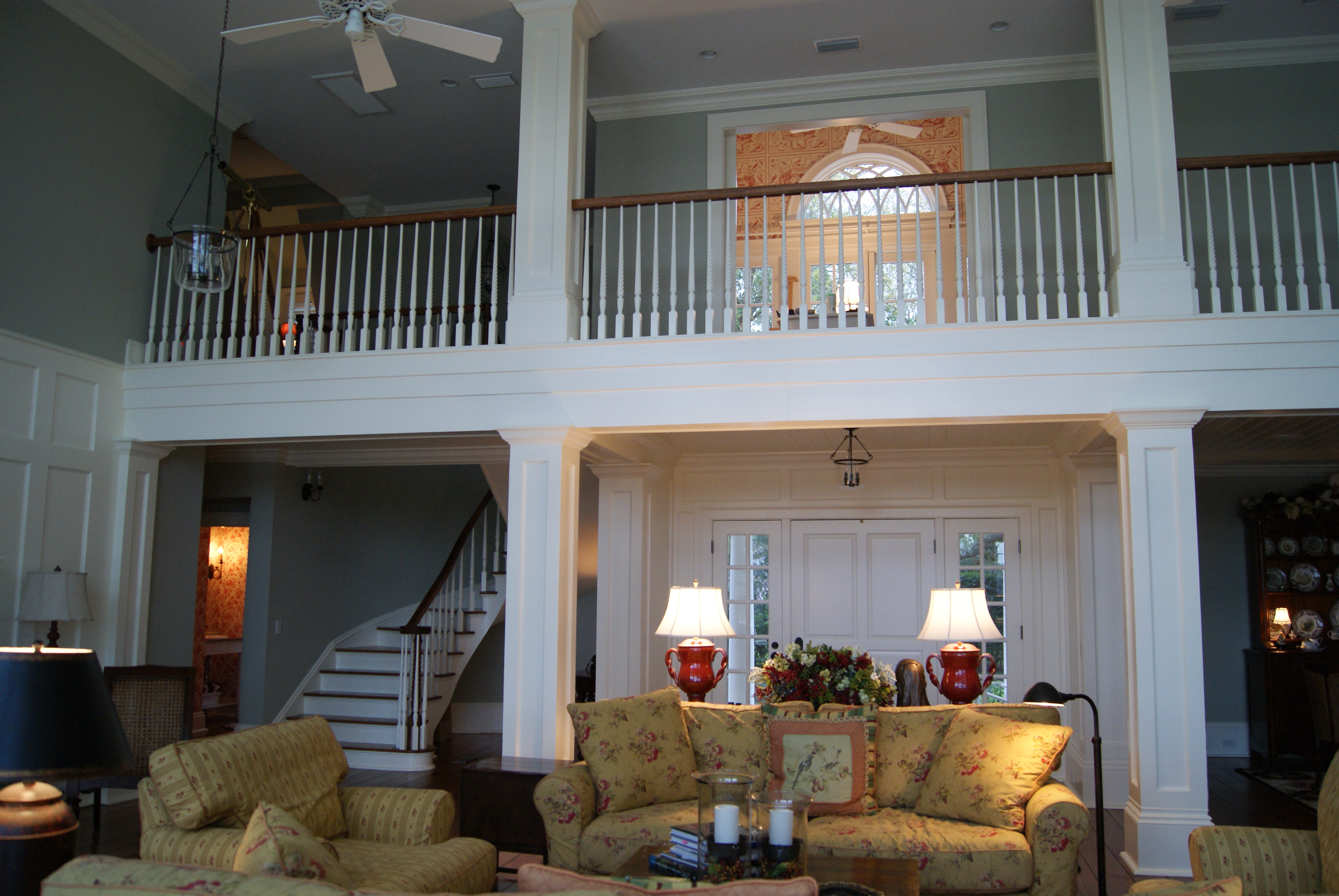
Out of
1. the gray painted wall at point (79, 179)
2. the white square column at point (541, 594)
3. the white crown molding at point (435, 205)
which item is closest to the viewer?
the white square column at point (541, 594)

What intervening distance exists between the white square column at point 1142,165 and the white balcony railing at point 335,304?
3.34 meters

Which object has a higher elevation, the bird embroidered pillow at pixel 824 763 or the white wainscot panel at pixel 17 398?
the white wainscot panel at pixel 17 398

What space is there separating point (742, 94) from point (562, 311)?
2.67m

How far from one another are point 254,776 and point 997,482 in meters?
5.68

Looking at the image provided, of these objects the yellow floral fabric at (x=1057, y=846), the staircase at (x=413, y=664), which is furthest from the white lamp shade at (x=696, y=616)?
the staircase at (x=413, y=664)

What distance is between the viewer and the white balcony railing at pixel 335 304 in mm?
5699

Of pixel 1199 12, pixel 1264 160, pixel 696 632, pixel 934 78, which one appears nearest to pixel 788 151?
pixel 934 78

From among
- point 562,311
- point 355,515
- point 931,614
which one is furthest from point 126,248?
point 931,614

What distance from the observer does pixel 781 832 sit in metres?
2.87

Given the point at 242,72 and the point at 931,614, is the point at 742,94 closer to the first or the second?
the point at 242,72

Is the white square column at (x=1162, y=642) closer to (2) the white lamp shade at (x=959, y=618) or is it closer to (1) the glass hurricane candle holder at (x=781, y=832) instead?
(2) the white lamp shade at (x=959, y=618)

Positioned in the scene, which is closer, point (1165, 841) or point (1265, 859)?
point (1265, 859)

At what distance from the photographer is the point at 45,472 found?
5.73m

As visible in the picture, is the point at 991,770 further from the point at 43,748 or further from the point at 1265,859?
the point at 43,748
